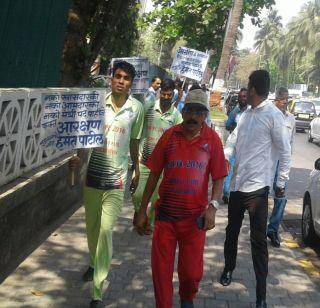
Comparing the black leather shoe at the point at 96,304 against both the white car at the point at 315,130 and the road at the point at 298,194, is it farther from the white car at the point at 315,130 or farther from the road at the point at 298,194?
the white car at the point at 315,130

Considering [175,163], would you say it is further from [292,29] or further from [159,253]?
[292,29]

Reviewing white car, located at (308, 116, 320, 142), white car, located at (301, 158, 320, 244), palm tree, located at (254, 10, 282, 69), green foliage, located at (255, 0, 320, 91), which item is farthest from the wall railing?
palm tree, located at (254, 10, 282, 69)

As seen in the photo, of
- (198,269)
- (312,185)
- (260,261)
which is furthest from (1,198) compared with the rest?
(312,185)

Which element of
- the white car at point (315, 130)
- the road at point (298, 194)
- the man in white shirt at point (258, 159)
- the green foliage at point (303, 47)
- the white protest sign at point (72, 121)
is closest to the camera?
the white protest sign at point (72, 121)

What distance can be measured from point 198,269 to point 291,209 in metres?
6.00

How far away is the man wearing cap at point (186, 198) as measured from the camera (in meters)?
3.98

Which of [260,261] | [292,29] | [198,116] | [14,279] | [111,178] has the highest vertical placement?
[292,29]

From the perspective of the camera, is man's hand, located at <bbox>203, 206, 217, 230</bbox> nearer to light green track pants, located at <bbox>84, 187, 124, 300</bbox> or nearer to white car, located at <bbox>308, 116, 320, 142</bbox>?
light green track pants, located at <bbox>84, 187, 124, 300</bbox>

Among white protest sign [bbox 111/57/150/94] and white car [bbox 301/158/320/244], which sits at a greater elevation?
white protest sign [bbox 111/57/150/94]

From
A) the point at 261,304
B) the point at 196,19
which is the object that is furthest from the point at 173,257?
the point at 196,19

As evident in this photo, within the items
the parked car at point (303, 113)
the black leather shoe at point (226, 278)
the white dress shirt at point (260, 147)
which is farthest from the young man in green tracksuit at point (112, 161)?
the parked car at point (303, 113)

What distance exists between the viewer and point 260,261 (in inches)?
191

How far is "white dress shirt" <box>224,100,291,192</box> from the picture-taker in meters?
4.96

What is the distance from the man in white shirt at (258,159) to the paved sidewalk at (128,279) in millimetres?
609
